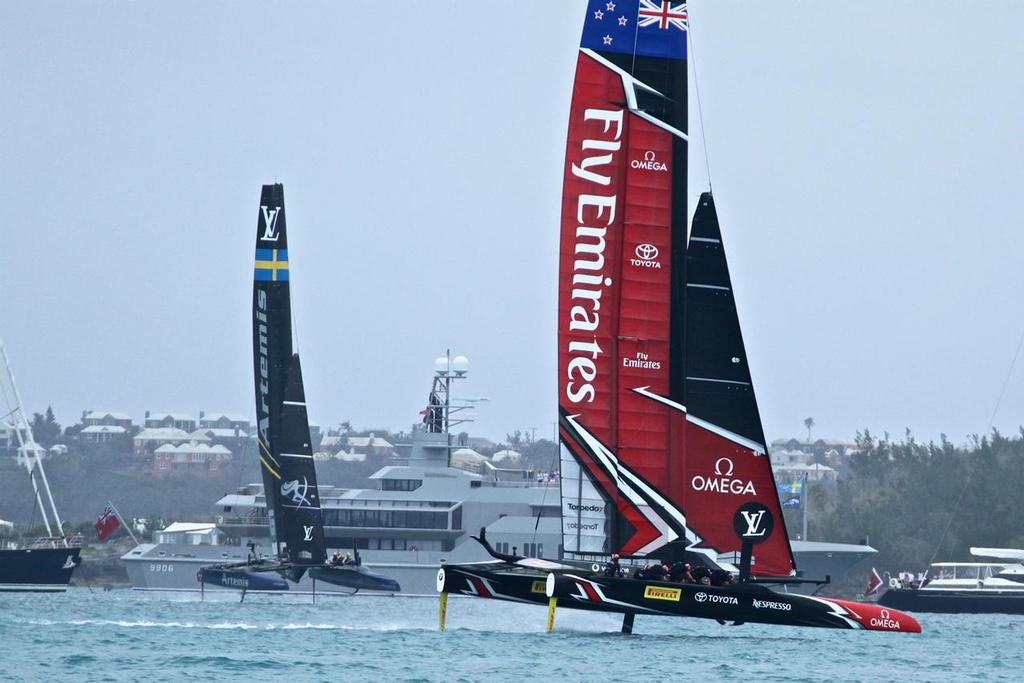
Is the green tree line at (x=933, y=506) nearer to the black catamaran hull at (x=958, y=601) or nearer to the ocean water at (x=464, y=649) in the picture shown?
the black catamaran hull at (x=958, y=601)

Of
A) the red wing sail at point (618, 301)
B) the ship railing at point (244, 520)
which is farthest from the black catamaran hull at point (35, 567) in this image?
the red wing sail at point (618, 301)

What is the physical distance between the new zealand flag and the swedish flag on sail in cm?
2695

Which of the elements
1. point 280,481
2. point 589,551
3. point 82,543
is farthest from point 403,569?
point 589,551

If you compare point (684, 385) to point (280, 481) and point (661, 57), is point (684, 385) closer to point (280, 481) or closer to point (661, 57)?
point (661, 57)

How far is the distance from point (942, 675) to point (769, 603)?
2697mm

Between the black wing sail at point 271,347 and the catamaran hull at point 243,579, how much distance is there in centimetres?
252

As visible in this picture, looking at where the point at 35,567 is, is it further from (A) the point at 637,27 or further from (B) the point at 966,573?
(A) the point at 637,27

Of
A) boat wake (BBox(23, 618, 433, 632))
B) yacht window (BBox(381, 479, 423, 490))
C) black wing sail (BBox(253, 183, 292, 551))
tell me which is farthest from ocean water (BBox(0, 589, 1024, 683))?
yacht window (BBox(381, 479, 423, 490))

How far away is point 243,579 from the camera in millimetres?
56344

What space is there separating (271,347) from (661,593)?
29.3 m

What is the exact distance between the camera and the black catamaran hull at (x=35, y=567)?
61.5 m

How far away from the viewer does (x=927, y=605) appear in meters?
56.8

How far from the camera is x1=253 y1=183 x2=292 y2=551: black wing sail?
177 feet

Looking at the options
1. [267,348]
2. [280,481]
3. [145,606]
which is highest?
[267,348]
